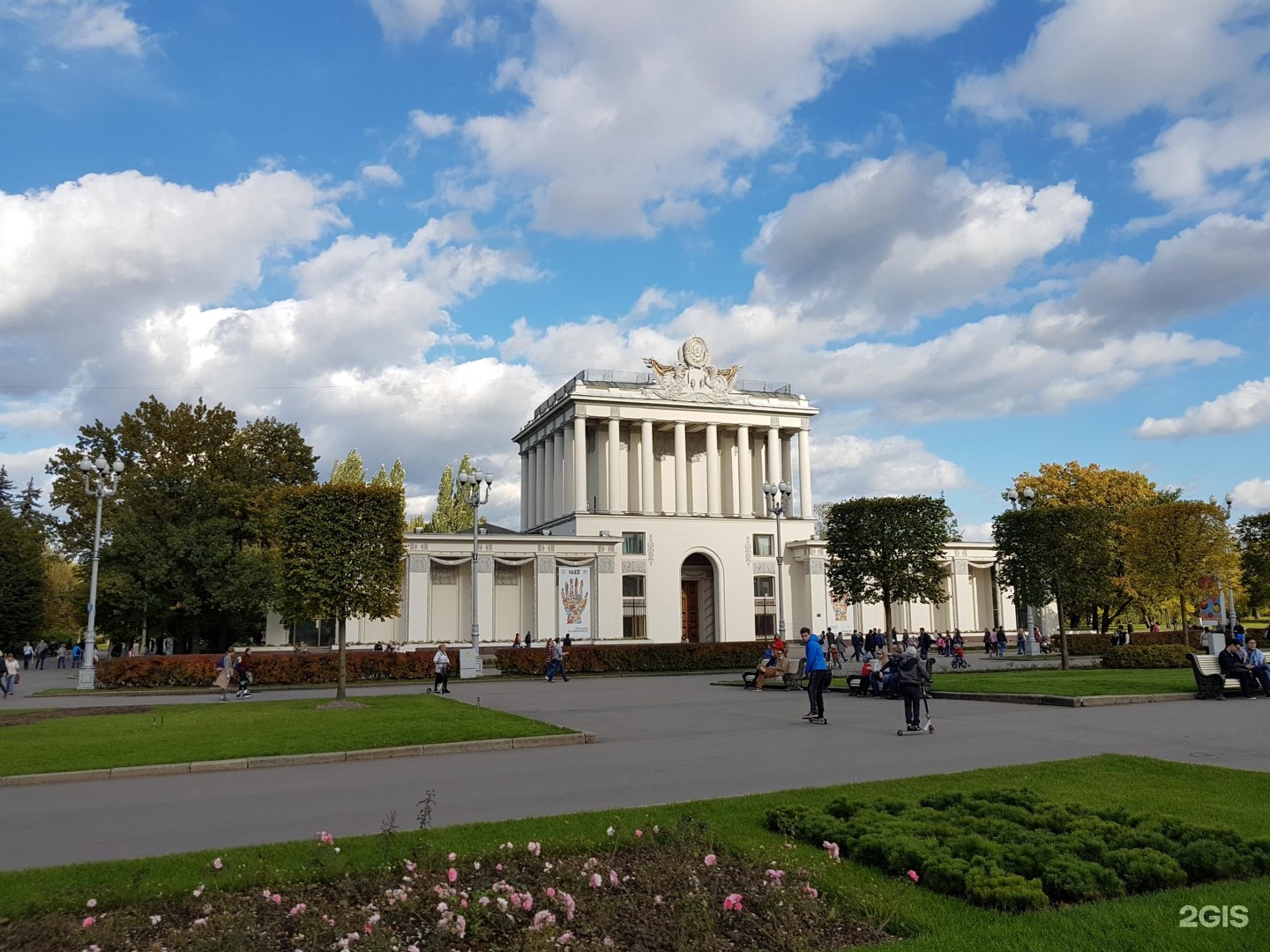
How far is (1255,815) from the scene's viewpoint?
853cm

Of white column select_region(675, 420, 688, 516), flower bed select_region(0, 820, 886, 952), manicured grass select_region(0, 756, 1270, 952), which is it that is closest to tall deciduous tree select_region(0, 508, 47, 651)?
white column select_region(675, 420, 688, 516)

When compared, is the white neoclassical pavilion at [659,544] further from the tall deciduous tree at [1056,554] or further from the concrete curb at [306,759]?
the concrete curb at [306,759]

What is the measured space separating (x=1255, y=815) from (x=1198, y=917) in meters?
3.55

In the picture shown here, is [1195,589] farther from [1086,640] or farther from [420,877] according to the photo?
[420,877]

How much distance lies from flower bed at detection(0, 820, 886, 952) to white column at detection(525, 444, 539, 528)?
68.4 m

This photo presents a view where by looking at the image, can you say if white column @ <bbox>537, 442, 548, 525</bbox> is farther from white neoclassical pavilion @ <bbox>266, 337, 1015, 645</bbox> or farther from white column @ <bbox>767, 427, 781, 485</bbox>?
white column @ <bbox>767, 427, 781, 485</bbox>

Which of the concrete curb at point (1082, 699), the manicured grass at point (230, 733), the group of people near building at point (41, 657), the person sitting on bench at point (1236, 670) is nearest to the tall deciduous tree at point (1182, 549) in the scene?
the person sitting on bench at point (1236, 670)

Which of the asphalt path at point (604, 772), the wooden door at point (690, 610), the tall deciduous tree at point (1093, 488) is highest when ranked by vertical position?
the tall deciduous tree at point (1093, 488)

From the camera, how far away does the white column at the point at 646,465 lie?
218 feet

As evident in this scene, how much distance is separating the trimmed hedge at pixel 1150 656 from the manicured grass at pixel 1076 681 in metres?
0.67

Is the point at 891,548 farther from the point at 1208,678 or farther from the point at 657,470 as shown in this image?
the point at 657,470

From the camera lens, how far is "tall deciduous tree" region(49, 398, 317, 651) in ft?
137

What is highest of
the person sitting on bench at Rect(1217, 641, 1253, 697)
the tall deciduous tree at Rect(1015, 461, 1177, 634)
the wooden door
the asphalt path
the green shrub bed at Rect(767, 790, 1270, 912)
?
the tall deciduous tree at Rect(1015, 461, 1177, 634)

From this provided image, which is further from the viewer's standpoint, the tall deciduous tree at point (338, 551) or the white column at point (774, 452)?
the white column at point (774, 452)
